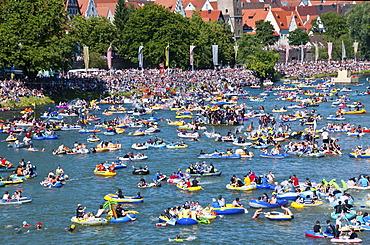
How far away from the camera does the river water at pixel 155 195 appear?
1998 inches

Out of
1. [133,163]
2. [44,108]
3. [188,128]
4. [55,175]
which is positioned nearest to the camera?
[55,175]

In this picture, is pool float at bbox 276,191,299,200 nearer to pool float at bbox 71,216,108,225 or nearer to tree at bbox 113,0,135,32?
Answer: pool float at bbox 71,216,108,225

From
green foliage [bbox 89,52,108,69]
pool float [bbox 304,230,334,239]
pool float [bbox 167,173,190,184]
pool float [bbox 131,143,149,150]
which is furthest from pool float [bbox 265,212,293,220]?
green foliage [bbox 89,52,108,69]

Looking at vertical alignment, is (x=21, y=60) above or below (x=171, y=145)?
above

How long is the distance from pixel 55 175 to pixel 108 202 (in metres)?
14.0

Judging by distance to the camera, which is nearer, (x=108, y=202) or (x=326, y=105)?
(x=108, y=202)

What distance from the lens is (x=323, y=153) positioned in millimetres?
77312

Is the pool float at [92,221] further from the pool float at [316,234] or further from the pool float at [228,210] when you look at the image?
the pool float at [316,234]

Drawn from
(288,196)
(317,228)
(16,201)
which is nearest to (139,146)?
(16,201)

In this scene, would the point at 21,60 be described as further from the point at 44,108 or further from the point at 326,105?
the point at 326,105

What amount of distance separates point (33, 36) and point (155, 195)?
71490mm

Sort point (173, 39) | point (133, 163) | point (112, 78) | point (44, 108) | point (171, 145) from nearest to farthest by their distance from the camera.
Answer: point (133, 163), point (171, 145), point (44, 108), point (112, 78), point (173, 39)

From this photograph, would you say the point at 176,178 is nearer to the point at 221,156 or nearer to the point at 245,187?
the point at 245,187

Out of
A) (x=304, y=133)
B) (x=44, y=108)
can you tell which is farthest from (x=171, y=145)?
(x=44, y=108)
